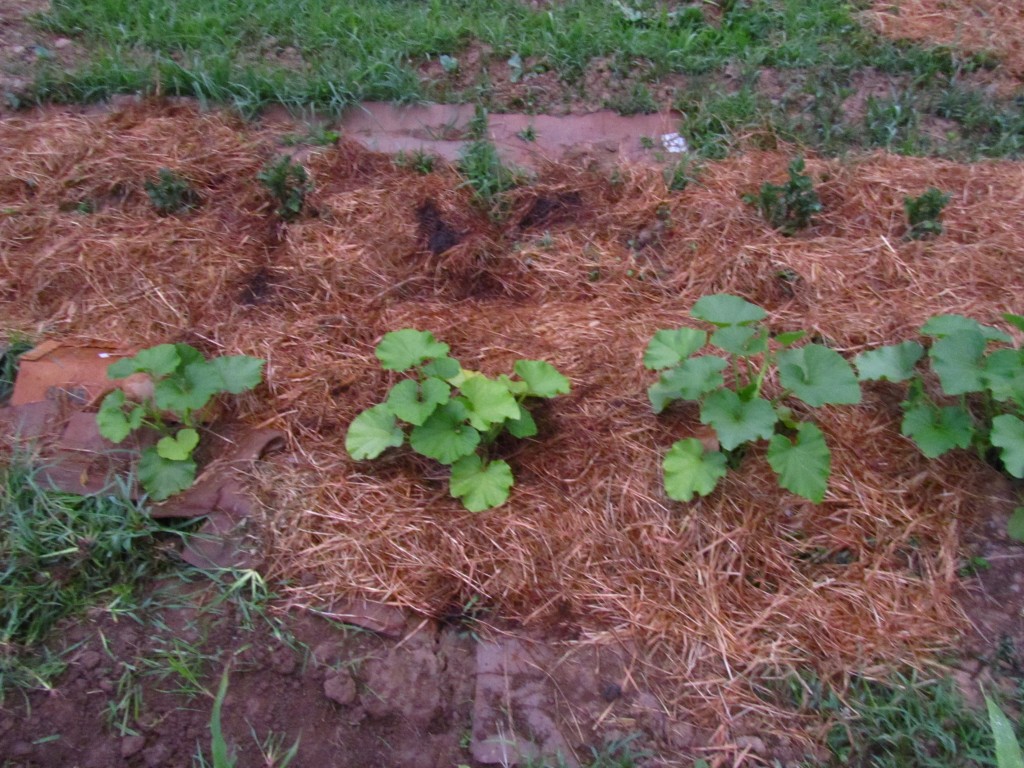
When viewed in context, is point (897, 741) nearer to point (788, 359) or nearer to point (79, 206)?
point (788, 359)

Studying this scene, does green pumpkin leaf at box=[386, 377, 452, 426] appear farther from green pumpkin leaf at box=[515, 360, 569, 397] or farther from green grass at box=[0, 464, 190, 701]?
green grass at box=[0, 464, 190, 701]

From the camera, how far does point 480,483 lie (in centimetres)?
229

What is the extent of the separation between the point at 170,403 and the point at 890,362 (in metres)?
2.00

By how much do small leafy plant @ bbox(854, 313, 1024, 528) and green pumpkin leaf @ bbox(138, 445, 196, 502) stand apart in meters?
1.87

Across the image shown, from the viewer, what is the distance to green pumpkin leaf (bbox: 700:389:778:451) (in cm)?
223

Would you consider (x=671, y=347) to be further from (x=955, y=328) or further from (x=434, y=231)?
(x=434, y=231)

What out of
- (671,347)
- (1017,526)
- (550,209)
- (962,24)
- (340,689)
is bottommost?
(340,689)

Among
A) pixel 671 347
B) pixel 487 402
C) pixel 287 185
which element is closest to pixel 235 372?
pixel 487 402

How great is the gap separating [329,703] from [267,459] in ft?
2.39

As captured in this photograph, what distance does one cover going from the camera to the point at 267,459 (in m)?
2.44

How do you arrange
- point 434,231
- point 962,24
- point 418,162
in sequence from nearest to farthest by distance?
1. point 434,231
2. point 418,162
3. point 962,24

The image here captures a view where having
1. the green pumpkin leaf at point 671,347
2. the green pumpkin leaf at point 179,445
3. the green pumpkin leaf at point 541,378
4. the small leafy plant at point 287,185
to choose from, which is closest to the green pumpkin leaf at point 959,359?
the green pumpkin leaf at point 671,347

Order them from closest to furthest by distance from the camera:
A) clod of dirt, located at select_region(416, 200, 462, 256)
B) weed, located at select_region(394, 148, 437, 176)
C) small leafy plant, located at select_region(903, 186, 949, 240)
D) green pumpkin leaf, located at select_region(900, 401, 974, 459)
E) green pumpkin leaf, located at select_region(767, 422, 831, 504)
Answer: green pumpkin leaf, located at select_region(767, 422, 831, 504) < green pumpkin leaf, located at select_region(900, 401, 974, 459) < small leafy plant, located at select_region(903, 186, 949, 240) < clod of dirt, located at select_region(416, 200, 462, 256) < weed, located at select_region(394, 148, 437, 176)

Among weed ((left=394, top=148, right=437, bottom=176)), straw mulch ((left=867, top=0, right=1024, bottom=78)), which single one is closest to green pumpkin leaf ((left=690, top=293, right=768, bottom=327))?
weed ((left=394, top=148, right=437, bottom=176))
